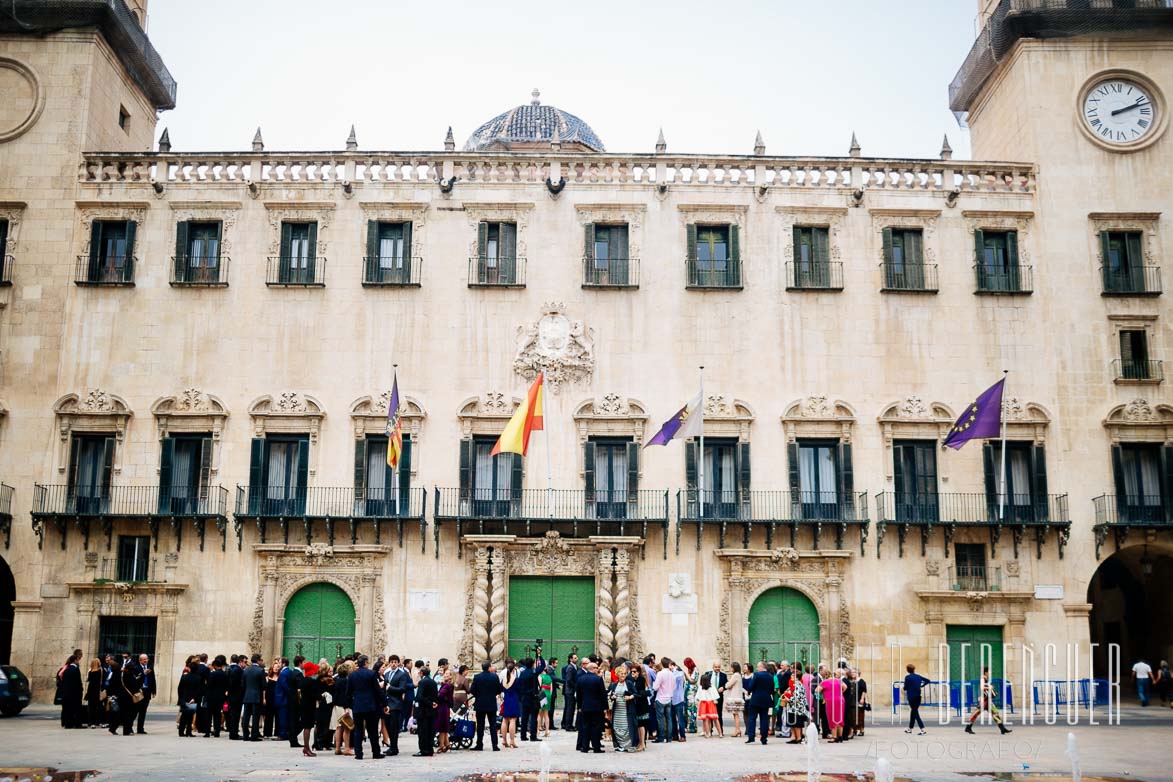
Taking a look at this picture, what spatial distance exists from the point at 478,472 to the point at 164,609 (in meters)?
8.93

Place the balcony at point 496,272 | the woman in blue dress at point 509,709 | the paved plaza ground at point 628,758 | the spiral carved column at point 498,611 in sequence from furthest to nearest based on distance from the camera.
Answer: the balcony at point 496,272
the spiral carved column at point 498,611
the woman in blue dress at point 509,709
the paved plaza ground at point 628,758

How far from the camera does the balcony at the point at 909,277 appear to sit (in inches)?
1334

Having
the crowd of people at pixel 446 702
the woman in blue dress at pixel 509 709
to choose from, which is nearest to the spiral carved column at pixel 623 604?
the crowd of people at pixel 446 702

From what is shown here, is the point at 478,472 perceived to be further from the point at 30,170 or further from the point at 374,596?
the point at 30,170

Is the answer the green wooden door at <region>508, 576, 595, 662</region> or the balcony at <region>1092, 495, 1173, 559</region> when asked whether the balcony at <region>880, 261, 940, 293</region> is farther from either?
the green wooden door at <region>508, 576, 595, 662</region>

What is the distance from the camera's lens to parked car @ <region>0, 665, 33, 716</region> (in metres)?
27.7

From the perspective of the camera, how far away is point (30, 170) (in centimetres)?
3422

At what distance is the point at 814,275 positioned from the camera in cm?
3403

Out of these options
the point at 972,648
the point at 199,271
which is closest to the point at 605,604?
the point at 972,648

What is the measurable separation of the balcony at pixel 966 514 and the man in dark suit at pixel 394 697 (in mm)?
15269

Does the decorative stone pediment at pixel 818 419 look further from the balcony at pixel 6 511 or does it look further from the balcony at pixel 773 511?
the balcony at pixel 6 511

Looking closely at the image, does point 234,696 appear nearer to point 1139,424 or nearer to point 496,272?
point 496,272

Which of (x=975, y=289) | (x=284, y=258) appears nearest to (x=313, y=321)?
(x=284, y=258)

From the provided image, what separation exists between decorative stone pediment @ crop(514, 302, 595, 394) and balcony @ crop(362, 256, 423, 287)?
328 centimetres
